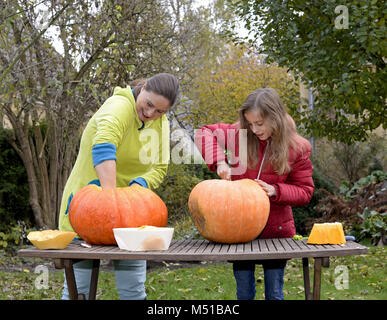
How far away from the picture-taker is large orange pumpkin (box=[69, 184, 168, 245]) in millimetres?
2297

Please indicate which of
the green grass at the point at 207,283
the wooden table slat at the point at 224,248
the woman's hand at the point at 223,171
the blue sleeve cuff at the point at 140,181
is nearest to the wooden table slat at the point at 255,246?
the wooden table slat at the point at 224,248

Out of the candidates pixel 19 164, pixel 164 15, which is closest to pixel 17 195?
pixel 19 164

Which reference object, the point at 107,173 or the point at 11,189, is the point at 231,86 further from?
the point at 107,173

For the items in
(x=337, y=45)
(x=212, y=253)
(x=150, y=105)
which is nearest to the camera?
(x=212, y=253)

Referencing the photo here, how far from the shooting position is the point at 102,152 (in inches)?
91.4

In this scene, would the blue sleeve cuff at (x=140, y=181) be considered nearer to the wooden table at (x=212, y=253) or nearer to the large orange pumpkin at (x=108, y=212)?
the large orange pumpkin at (x=108, y=212)

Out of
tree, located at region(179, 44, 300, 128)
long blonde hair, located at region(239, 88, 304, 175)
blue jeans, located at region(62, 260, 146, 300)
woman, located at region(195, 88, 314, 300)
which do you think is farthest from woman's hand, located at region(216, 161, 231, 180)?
tree, located at region(179, 44, 300, 128)

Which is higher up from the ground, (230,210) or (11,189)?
(230,210)

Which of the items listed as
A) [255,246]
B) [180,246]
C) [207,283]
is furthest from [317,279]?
[207,283]

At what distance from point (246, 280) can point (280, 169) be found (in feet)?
2.19

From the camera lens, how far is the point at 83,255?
2.05 m

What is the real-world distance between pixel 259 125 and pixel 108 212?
91 centimetres

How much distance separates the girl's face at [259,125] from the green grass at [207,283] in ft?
8.49
